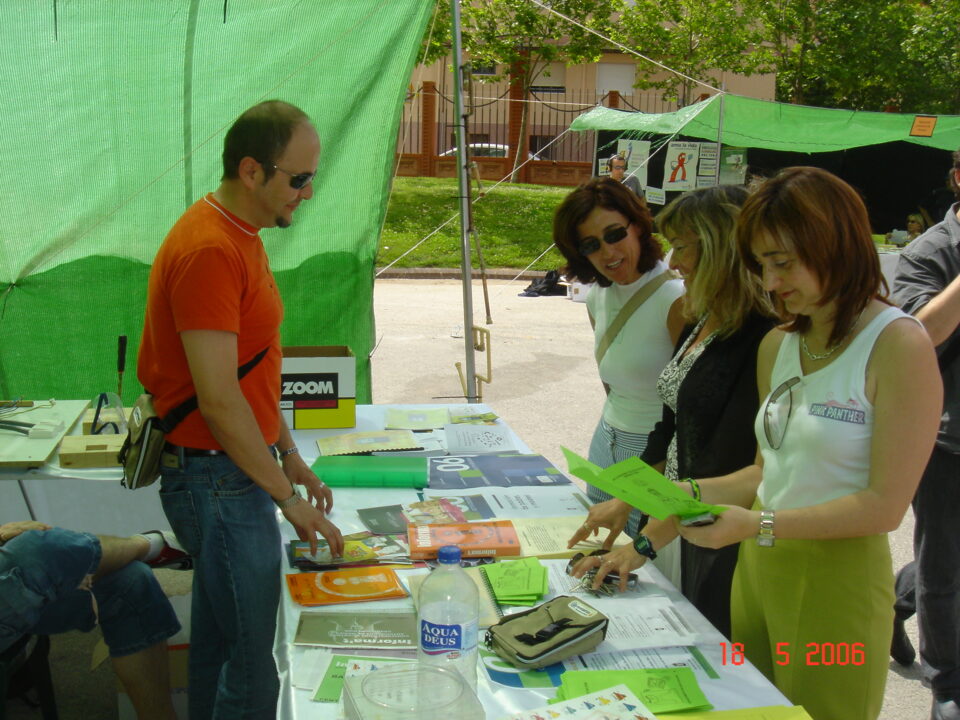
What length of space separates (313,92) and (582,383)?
3.50 meters

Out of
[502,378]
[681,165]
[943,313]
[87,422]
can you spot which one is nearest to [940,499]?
[943,313]

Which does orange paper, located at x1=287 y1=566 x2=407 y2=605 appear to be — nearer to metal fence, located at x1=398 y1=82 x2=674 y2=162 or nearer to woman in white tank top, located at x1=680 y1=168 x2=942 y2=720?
woman in white tank top, located at x1=680 y1=168 x2=942 y2=720

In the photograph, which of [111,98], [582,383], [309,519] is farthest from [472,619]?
[582,383]

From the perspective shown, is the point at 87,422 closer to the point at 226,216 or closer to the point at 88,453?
the point at 88,453

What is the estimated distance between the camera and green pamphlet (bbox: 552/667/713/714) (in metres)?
1.36

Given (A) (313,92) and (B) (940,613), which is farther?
(A) (313,92)

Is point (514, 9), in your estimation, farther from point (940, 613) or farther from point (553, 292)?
point (940, 613)

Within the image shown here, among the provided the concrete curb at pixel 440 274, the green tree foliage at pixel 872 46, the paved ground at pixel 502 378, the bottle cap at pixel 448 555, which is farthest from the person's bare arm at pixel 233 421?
the green tree foliage at pixel 872 46

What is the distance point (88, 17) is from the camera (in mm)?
3494

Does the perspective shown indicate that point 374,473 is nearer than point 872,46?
Yes

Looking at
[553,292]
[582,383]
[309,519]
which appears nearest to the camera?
[309,519]

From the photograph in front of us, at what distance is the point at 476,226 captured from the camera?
13.6 m

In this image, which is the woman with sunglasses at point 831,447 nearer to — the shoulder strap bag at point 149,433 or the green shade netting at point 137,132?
the shoulder strap bag at point 149,433

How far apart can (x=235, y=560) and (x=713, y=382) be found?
3.64 feet
